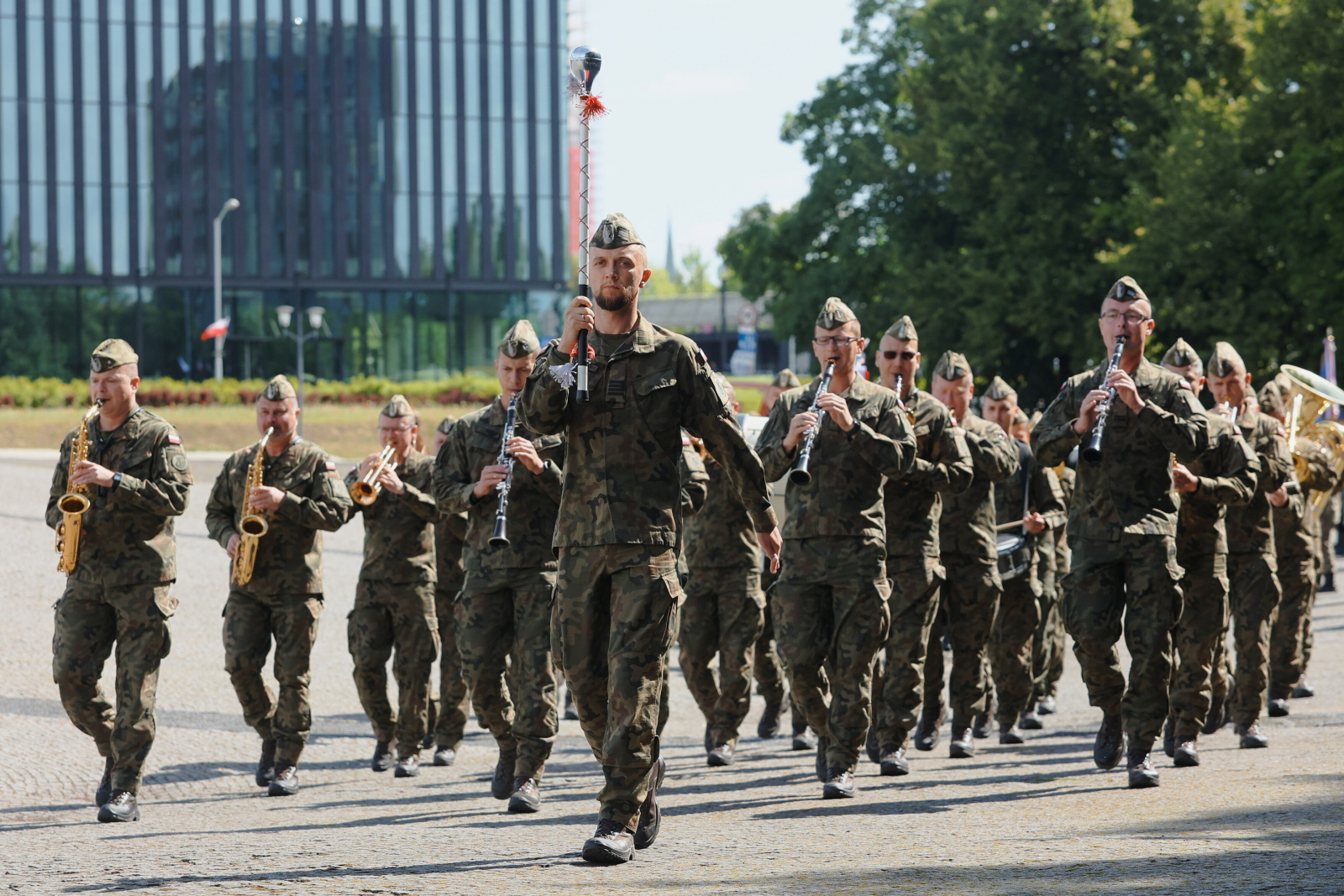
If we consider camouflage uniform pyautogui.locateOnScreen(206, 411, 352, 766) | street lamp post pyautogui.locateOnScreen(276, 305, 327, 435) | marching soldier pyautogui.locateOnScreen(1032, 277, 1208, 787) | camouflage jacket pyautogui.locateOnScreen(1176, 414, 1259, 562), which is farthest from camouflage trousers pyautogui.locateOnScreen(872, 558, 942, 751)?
street lamp post pyautogui.locateOnScreen(276, 305, 327, 435)

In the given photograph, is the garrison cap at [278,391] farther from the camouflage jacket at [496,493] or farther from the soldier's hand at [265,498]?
the camouflage jacket at [496,493]

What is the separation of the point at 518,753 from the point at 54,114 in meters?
54.1

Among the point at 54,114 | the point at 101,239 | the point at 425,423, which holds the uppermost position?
the point at 54,114

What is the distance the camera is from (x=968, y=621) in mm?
10008

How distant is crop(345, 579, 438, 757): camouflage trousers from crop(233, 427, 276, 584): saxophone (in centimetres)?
82

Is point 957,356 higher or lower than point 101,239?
lower

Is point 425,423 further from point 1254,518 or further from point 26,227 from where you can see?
point 1254,518

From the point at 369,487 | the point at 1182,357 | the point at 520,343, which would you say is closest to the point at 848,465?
the point at 520,343

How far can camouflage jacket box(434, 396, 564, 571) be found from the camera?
329 inches

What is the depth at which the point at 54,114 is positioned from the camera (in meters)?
57.0

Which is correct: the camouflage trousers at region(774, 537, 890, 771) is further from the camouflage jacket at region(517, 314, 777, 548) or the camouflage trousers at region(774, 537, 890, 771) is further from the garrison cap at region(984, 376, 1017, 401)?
the garrison cap at region(984, 376, 1017, 401)

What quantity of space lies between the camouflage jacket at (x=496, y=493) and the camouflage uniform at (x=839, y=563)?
1.09 m

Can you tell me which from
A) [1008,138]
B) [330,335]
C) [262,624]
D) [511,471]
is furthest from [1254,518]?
[330,335]

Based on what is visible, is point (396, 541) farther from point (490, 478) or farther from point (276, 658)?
point (490, 478)
